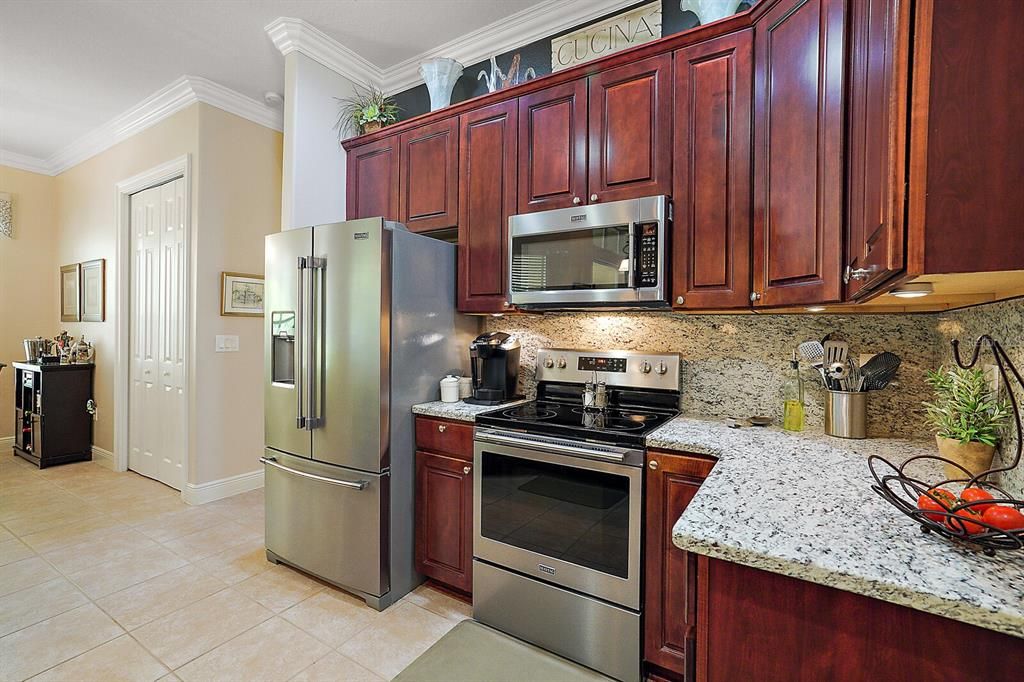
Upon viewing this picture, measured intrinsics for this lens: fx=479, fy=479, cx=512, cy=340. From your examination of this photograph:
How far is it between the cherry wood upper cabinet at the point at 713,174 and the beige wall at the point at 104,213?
362cm

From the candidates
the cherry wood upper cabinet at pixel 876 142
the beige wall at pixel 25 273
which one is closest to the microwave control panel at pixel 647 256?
the cherry wood upper cabinet at pixel 876 142

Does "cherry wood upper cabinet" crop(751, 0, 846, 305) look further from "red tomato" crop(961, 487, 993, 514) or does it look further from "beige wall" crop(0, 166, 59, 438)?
"beige wall" crop(0, 166, 59, 438)

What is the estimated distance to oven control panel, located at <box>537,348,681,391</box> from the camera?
2.25 meters

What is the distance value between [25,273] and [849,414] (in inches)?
284

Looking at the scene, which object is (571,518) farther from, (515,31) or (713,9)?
(515,31)

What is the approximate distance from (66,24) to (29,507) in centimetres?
323

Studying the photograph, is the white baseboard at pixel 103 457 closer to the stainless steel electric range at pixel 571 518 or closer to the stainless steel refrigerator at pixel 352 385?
the stainless steel refrigerator at pixel 352 385

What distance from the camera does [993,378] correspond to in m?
1.24

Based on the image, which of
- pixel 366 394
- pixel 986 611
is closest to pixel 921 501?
pixel 986 611

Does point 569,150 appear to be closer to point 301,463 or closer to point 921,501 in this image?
point 921,501

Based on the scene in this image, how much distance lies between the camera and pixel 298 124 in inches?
115

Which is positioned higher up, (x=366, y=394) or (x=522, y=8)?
(x=522, y=8)

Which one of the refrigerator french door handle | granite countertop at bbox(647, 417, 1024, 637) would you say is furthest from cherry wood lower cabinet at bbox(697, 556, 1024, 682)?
the refrigerator french door handle

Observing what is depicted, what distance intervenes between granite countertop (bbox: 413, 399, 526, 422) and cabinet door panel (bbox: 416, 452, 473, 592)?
21 centimetres
